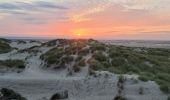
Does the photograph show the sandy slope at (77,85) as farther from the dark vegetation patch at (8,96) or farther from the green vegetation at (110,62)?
the green vegetation at (110,62)

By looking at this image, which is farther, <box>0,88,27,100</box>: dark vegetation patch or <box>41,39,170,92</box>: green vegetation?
<box>41,39,170,92</box>: green vegetation

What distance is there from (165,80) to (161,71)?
4494 millimetres

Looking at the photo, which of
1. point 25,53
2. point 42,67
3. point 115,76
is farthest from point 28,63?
point 115,76

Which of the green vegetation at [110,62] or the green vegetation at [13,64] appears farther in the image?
the green vegetation at [13,64]

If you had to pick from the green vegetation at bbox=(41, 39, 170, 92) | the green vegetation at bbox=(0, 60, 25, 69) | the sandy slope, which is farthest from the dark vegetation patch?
the green vegetation at bbox=(0, 60, 25, 69)

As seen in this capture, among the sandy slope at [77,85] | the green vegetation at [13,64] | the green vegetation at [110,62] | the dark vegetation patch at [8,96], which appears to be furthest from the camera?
the green vegetation at [13,64]

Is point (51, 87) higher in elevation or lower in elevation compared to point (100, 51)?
lower

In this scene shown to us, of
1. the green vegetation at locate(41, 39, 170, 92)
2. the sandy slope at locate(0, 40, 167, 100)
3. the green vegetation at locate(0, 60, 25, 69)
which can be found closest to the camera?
the sandy slope at locate(0, 40, 167, 100)

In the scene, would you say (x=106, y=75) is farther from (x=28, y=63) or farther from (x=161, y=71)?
(x=28, y=63)

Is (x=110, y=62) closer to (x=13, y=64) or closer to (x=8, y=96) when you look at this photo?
(x=13, y=64)

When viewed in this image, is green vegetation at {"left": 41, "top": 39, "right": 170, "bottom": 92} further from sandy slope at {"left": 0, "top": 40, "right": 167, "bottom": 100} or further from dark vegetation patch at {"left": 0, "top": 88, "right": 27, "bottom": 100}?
dark vegetation patch at {"left": 0, "top": 88, "right": 27, "bottom": 100}

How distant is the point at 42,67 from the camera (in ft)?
104

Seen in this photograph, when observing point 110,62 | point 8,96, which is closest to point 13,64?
point 110,62

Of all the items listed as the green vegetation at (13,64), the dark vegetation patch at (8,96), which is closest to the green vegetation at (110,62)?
the green vegetation at (13,64)
